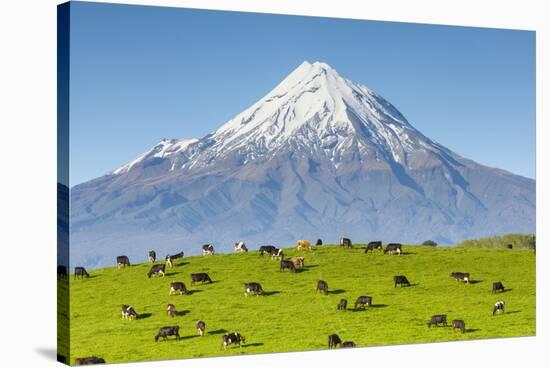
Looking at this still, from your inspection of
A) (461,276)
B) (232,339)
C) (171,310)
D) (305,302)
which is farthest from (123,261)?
(461,276)

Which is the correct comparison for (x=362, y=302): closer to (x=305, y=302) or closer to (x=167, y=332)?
(x=305, y=302)

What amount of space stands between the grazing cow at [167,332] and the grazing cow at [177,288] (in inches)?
48.5

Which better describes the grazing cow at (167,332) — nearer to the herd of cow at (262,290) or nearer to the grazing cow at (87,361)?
the herd of cow at (262,290)

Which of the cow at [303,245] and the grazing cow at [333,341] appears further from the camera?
the cow at [303,245]

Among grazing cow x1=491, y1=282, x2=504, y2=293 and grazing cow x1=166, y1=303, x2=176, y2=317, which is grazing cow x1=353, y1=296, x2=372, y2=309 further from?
grazing cow x1=166, y1=303, x2=176, y2=317

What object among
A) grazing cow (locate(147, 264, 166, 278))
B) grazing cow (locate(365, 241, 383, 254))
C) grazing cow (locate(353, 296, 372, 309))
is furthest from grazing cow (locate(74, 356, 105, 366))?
grazing cow (locate(365, 241, 383, 254))

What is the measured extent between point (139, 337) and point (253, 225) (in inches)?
167

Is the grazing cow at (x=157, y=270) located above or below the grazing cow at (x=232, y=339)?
above

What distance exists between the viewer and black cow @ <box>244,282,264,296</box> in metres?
22.5

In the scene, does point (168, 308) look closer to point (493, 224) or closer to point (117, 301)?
point (117, 301)

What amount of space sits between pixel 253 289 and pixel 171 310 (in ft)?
6.21

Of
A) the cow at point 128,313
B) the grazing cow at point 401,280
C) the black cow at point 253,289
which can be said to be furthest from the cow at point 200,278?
the grazing cow at point 401,280

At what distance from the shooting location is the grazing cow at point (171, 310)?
2152 centimetres

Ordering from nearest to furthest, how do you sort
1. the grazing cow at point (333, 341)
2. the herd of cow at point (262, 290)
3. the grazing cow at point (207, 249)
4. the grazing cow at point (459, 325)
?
1. the herd of cow at point (262, 290)
2. the grazing cow at point (333, 341)
3. the grazing cow at point (207, 249)
4. the grazing cow at point (459, 325)
